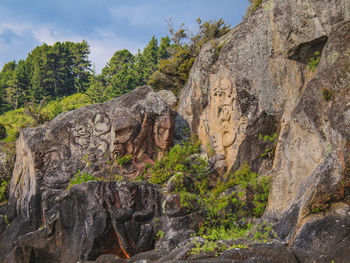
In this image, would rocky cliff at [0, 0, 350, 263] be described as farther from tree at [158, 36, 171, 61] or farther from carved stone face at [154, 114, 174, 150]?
tree at [158, 36, 171, 61]

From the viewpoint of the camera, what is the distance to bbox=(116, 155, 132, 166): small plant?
12948 millimetres

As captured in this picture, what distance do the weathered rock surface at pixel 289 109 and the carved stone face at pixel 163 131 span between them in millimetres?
1197

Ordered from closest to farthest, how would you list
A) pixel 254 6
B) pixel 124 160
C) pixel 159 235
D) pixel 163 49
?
pixel 159 235 → pixel 124 160 → pixel 254 6 → pixel 163 49

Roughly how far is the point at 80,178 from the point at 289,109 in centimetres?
758

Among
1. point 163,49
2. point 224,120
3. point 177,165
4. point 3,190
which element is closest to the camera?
point 177,165

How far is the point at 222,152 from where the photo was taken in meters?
12.4

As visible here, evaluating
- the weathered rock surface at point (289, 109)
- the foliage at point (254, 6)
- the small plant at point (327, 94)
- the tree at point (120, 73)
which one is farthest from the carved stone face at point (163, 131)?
the tree at point (120, 73)

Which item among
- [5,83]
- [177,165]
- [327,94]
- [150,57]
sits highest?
[5,83]

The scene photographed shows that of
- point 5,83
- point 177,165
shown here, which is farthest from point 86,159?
point 5,83

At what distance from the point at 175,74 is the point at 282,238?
1387 cm

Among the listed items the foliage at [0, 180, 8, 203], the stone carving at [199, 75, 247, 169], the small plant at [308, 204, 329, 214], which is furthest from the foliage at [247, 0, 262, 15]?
the foliage at [0, 180, 8, 203]

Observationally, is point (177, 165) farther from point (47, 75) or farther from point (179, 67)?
point (47, 75)

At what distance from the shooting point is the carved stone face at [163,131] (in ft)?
44.2

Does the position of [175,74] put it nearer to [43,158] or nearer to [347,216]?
[43,158]
